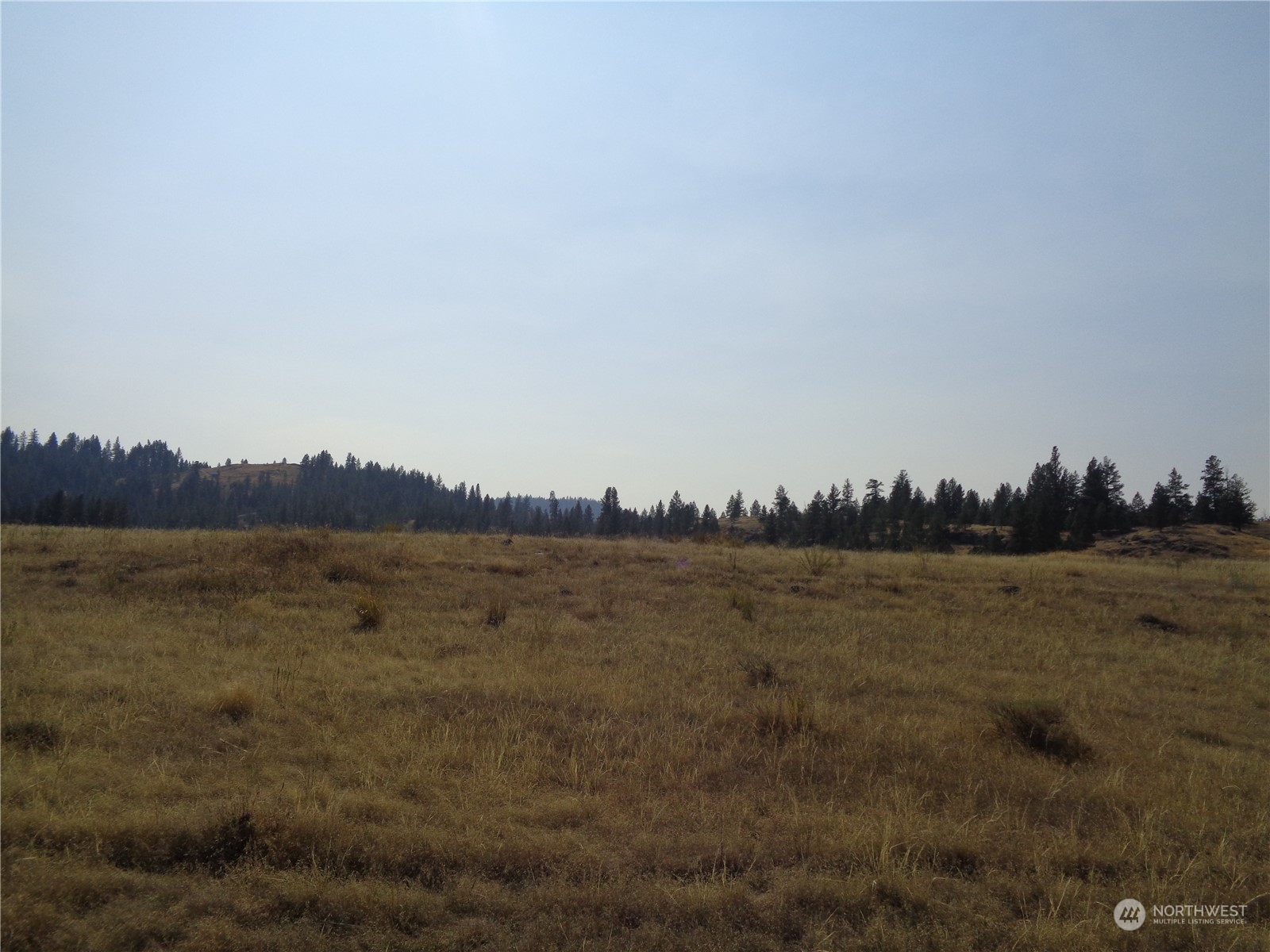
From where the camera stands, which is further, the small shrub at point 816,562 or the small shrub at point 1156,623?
the small shrub at point 816,562

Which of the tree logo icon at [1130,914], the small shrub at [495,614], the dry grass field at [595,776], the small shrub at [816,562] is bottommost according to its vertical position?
the tree logo icon at [1130,914]

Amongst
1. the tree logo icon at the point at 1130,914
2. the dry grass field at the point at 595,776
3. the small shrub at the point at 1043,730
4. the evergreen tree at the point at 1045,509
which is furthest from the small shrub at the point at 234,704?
the evergreen tree at the point at 1045,509

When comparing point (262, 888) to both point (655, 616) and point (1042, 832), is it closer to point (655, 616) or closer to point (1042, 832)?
point (1042, 832)

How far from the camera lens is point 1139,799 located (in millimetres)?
6027

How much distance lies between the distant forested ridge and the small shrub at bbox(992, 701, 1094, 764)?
1867 centimetres

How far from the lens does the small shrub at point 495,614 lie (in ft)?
39.2

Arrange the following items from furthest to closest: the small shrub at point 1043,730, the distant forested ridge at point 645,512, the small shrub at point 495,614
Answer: the distant forested ridge at point 645,512 < the small shrub at point 495,614 < the small shrub at point 1043,730

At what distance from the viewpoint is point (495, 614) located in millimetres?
12148

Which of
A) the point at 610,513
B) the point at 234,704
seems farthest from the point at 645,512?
the point at 234,704

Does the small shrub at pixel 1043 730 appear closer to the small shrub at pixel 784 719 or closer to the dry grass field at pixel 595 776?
the dry grass field at pixel 595 776

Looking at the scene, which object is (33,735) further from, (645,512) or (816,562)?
(645,512)

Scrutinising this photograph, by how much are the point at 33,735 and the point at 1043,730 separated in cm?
1010

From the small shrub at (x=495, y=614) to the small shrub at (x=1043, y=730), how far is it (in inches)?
309

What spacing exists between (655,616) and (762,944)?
9.26 meters
